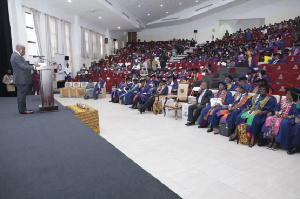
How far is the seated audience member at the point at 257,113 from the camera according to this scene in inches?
144

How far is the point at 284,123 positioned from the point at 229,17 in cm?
1796

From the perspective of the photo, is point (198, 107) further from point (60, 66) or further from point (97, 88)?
point (60, 66)

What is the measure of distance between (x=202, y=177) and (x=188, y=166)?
328 mm

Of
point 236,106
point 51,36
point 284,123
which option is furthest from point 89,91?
point 284,123

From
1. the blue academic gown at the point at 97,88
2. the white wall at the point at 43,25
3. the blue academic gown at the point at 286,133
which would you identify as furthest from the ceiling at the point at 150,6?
the blue academic gown at the point at 286,133

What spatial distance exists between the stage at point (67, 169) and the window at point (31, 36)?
889 cm

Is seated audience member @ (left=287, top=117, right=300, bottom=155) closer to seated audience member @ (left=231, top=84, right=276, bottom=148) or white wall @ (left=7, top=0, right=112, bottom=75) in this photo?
seated audience member @ (left=231, top=84, right=276, bottom=148)

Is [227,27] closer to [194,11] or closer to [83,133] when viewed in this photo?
[194,11]

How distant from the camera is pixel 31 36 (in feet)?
34.7

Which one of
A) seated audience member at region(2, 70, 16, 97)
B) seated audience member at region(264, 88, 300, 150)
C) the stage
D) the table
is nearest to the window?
seated audience member at region(2, 70, 16, 97)

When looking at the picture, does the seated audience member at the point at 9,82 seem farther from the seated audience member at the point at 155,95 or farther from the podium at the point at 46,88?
the seated audience member at the point at 155,95

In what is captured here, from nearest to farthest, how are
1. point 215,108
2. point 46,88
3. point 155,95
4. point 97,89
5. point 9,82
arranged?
1. point 46,88
2. point 215,108
3. point 155,95
4. point 9,82
5. point 97,89

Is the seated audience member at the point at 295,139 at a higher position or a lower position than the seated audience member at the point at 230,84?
lower

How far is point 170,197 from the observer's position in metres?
1.41
